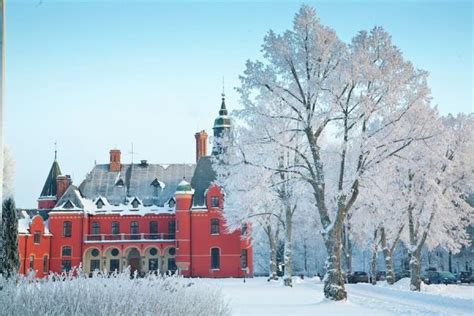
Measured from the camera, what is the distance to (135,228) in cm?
5297

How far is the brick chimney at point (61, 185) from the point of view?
54.4 metres

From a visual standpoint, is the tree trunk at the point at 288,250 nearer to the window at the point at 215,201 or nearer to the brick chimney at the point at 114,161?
the window at the point at 215,201

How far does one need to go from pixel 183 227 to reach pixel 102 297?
41.7 m

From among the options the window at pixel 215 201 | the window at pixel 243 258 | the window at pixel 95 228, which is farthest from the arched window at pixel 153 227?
the window at pixel 243 258

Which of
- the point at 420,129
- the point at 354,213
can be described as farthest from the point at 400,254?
the point at 420,129

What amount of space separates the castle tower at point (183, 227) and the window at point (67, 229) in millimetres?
9765

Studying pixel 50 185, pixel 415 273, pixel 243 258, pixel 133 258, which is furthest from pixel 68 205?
pixel 415 273

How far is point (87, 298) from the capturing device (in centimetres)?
876

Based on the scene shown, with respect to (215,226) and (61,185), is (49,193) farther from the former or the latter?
(215,226)

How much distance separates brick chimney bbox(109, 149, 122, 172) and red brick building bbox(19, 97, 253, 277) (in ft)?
2.51

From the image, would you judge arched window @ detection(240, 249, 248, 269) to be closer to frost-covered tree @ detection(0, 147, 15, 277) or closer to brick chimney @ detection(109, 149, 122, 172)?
brick chimney @ detection(109, 149, 122, 172)

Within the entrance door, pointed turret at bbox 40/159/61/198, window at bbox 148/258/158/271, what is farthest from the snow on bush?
pointed turret at bbox 40/159/61/198

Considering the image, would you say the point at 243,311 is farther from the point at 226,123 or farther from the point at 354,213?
the point at 226,123

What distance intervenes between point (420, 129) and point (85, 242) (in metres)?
37.4
